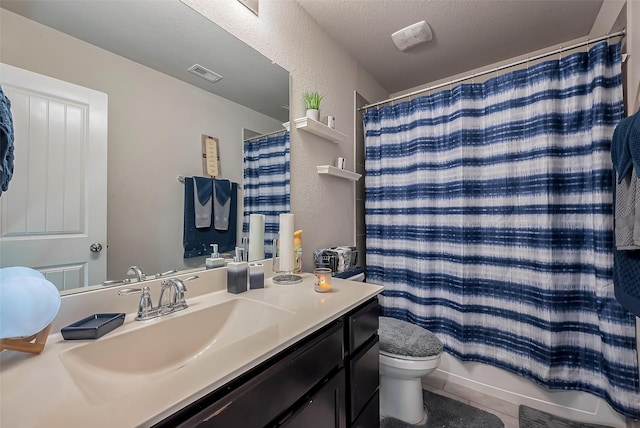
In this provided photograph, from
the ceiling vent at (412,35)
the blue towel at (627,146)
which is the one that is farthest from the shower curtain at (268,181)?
the blue towel at (627,146)

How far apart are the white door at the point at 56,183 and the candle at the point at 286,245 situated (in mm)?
698

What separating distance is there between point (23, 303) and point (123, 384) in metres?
0.28

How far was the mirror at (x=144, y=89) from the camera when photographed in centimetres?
74

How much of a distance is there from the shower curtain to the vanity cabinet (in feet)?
2.01

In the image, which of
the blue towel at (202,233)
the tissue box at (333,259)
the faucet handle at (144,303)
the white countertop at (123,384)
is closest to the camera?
the white countertop at (123,384)

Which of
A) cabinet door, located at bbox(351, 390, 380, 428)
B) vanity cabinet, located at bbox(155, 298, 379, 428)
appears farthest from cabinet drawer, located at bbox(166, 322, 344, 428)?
cabinet door, located at bbox(351, 390, 380, 428)

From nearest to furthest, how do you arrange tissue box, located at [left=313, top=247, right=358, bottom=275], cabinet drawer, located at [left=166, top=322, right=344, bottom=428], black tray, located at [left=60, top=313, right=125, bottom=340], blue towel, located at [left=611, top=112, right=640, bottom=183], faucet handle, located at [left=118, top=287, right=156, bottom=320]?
cabinet drawer, located at [left=166, top=322, right=344, bottom=428]
black tray, located at [left=60, top=313, right=125, bottom=340]
faucet handle, located at [left=118, top=287, right=156, bottom=320]
blue towel, located at [left=611, top=112, right=640, bottom=183]
tissue box, located at [left=313, top=247, right=358, bottom=275]

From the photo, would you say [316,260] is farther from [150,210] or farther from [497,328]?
[497,328]

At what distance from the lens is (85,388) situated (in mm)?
531

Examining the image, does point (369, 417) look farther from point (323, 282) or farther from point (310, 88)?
point (310, 88)

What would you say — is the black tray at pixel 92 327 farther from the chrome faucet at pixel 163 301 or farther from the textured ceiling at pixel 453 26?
the textured ceiling at pixel 453 26

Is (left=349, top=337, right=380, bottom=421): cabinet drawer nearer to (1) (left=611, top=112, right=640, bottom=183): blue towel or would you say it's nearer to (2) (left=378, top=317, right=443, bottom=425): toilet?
(2) (left=378, top=317, right=443, bottom=425): toilet

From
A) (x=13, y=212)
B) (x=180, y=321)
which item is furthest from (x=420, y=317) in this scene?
(x=13, y=212)

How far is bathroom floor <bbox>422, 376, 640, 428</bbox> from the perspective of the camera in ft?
4.77
